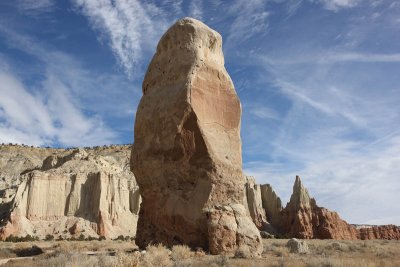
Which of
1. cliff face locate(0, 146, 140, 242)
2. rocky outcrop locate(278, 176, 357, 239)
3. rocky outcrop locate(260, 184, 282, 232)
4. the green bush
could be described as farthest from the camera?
rocky outcrop locate(260, 184, 282, 232)

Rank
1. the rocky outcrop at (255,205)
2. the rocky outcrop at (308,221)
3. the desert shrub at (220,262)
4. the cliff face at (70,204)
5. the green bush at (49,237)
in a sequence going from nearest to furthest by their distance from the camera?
the desert shrub at (220,262), the green bush at (49,237), the cliff face at (70,204), the rocky outcrop at (308,221), the rocky outcrop at (255,205)

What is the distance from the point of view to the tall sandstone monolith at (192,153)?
11.4 meters

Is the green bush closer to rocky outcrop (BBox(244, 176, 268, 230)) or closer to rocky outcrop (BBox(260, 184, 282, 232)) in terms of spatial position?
rocky outcrop (BBox(244, 176, 268, 230))

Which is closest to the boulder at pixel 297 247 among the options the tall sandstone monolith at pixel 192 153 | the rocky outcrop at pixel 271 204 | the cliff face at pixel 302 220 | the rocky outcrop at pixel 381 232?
the tall sandstone monolith at pixel 192 153

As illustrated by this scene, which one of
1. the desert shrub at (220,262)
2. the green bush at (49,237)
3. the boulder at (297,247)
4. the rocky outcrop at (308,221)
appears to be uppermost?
the rocky outcrop at (308,221)

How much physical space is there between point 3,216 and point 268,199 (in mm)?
35291

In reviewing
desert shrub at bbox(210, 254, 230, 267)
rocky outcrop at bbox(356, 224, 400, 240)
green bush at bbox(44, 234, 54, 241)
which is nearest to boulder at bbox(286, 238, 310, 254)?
desert shrub at bbox(210, 254, 230, 267)

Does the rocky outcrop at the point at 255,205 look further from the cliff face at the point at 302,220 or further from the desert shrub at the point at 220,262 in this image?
the desert shrub at the point at 220,262

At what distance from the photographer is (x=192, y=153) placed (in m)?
11.9

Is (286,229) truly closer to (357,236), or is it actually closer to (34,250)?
(357,236)

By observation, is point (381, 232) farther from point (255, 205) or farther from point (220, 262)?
point (220, 262)

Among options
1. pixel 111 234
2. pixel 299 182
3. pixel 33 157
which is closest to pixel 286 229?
pixel 299 182

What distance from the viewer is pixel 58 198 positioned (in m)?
45.3

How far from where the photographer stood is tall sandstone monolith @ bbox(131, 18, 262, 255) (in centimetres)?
1139
